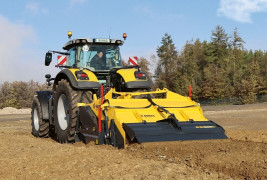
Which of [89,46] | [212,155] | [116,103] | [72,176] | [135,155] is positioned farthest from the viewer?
[89,46]

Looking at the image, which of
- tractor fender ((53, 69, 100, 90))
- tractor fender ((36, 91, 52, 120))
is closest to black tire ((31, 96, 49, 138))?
tractor fender ((36, 91, 52, 120))

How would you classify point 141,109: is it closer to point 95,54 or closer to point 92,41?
point 95,54

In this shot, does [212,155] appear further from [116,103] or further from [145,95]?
[145,95]

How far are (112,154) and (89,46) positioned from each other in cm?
357

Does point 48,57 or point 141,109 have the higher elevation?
point 48,57

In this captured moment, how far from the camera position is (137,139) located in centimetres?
497

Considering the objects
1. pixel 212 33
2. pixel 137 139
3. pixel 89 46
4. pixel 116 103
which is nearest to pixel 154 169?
pixel 137 139

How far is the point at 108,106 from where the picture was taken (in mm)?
5621

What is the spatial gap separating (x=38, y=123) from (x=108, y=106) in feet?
11.6

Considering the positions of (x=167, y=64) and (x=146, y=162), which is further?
(x=167, y=64)

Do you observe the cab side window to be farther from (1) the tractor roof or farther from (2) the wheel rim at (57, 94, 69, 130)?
(2) the wheel rim at (57, 94, 69, 130)

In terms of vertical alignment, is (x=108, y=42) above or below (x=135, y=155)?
above

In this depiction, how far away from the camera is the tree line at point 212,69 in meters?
50.2

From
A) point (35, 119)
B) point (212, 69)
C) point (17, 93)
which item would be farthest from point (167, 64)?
point (35, 119)
